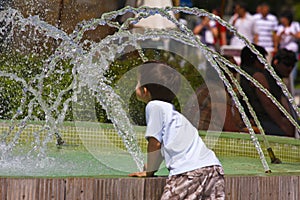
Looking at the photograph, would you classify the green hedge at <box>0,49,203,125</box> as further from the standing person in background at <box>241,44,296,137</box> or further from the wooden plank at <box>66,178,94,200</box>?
the wooden plank at <box>66,178,94,200</box>

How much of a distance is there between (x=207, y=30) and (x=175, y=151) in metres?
10.9

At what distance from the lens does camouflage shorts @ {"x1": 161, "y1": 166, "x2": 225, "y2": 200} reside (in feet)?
14.4

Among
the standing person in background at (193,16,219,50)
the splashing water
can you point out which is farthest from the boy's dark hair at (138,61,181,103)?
the standing person in background at (193,16,219,50)

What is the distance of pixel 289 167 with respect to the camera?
638 cm

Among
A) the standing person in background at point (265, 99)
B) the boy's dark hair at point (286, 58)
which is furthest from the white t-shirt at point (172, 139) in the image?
the boy's dark hair at point (286, 58)

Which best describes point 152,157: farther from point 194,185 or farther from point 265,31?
point 265,31

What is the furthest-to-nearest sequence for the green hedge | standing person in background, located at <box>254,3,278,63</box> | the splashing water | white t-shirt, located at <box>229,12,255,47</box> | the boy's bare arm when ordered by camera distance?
white t-shirt, located at <box>229,12,255,47</box>
standing person in background, located at <box>254,3,278,63</box>
the green hedge
the splashing water
the boy's bare arm

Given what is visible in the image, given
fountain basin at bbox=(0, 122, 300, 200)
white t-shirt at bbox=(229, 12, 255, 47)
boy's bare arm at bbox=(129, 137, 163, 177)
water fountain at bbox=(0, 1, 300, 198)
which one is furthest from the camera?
white t-shirt at bbox=(229, 12, 255, 47)

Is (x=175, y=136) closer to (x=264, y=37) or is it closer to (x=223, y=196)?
(x=223, y=196)

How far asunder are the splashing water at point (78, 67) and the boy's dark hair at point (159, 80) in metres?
1.32

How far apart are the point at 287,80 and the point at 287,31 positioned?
4.60 m

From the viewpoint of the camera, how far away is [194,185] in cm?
441

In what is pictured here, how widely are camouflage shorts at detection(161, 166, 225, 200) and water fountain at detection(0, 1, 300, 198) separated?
3.9 inches

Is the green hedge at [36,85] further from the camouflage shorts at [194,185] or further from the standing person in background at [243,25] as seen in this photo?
the standing person in background at [243,25]
